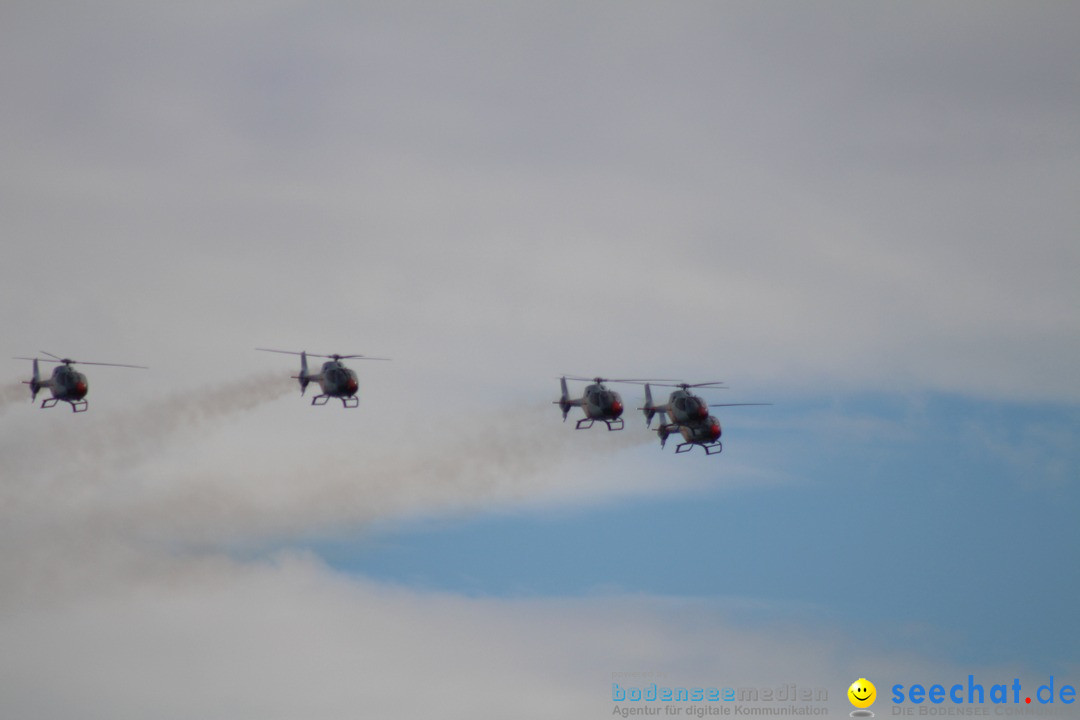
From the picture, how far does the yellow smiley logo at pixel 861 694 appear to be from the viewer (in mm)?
A: 113062

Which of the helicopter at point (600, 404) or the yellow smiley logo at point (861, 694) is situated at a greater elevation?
the helicopter at point (600, 404)

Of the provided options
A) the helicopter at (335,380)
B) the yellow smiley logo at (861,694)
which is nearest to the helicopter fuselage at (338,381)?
the helicopter at (335,380)

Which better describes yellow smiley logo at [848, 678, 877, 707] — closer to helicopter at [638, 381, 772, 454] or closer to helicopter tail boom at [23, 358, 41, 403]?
helicopter at [638, 381, 772, 454]

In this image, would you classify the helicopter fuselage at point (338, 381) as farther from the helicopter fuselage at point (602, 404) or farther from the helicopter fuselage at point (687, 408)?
the helicopter fuselage at point (687, 408)

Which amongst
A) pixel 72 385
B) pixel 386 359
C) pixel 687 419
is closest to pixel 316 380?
pixel 386 359

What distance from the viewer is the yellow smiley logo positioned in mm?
113062

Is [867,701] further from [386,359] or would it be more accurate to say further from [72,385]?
[72,385]

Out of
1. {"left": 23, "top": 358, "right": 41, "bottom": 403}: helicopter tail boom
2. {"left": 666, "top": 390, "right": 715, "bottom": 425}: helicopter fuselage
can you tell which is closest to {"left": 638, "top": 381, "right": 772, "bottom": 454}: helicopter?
{"left": 666, "top": 390, "right": 715, "bottom": 425}: helicopter fuselage

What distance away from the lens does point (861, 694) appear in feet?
373

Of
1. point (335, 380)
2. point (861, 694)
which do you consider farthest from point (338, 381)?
point (861, 694)

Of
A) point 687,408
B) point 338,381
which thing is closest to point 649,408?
point 687,408

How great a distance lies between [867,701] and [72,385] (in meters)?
62.8

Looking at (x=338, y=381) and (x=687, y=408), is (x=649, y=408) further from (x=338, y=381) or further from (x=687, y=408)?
(x=338, y=381)

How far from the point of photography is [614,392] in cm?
11369
